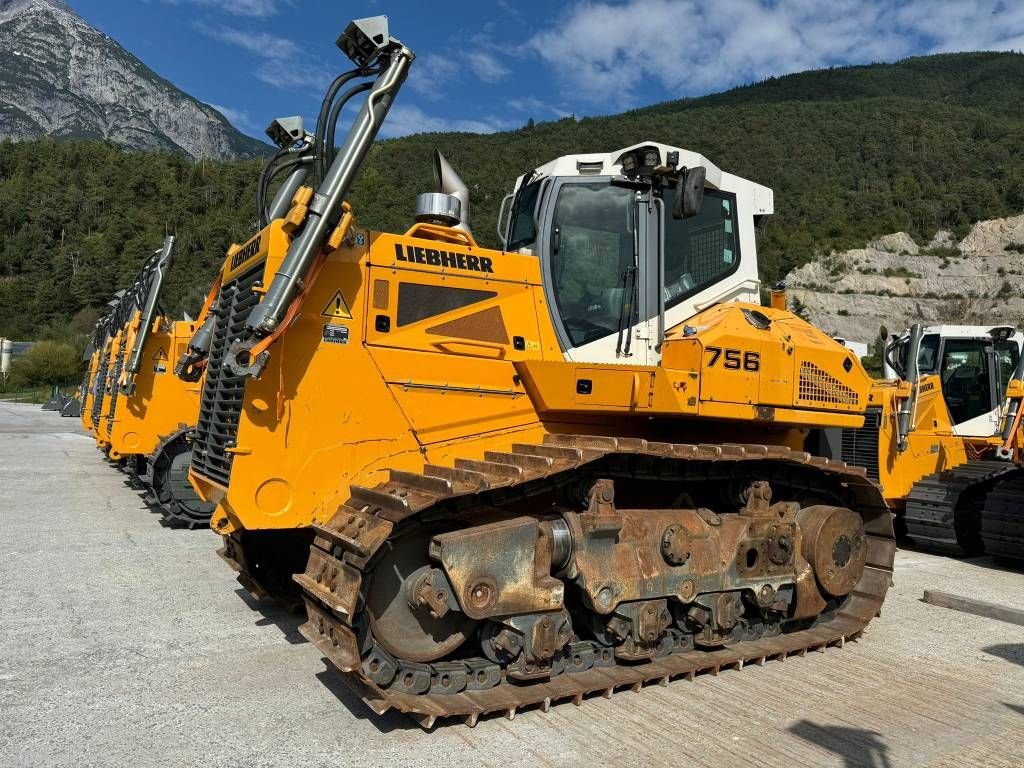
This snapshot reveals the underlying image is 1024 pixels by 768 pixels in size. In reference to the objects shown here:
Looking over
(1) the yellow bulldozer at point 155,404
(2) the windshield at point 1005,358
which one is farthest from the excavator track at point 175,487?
(2) the windshield at point 1005,358

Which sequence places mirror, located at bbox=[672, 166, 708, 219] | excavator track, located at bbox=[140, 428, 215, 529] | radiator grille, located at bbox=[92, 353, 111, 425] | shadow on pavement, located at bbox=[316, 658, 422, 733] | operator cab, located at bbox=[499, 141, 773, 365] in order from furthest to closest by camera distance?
radiator grille, located at bbox=[92, 353, 111, 425]
excavator track, located at bbox=[140, 428, 215, 529]
operator cab, located at bbox=[499, 141, 773, 365]
mirror, located at bbox=[672, 166, 708, 219]
shadow on pavement, located at bbox=[316, 658, 422, 733]

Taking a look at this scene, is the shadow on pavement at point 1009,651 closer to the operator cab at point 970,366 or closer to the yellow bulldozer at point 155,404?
the operator cab at point 970,366

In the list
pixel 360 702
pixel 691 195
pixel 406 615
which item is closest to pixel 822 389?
pixel 691 195

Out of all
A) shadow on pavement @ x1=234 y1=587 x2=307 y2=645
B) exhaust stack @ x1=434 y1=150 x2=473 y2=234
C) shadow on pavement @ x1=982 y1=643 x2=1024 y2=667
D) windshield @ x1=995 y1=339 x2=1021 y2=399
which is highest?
exhaust stack @ x1=434 y1=150 x2=473 y2=234

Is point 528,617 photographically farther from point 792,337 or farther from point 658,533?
point 792,337

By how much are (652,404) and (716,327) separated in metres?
0.78

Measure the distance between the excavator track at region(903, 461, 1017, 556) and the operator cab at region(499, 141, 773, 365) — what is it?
18.9 ft

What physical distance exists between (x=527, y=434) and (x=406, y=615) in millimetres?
1407

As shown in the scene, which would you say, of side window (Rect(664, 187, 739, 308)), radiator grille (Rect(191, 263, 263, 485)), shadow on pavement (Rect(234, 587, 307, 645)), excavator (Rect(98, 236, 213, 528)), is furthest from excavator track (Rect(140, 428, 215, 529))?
side window (Rect(664, 187, 739, 308))

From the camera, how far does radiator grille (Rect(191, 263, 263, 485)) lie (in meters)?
4.46

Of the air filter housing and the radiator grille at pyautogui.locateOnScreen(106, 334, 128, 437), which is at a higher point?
the air filter housing

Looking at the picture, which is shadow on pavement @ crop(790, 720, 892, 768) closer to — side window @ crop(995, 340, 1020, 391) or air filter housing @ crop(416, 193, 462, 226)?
air filter housing @ crop(416, 193, 462, 226)

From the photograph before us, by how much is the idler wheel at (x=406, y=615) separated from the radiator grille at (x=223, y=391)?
3.58 feet

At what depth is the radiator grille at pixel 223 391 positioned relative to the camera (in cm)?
446
